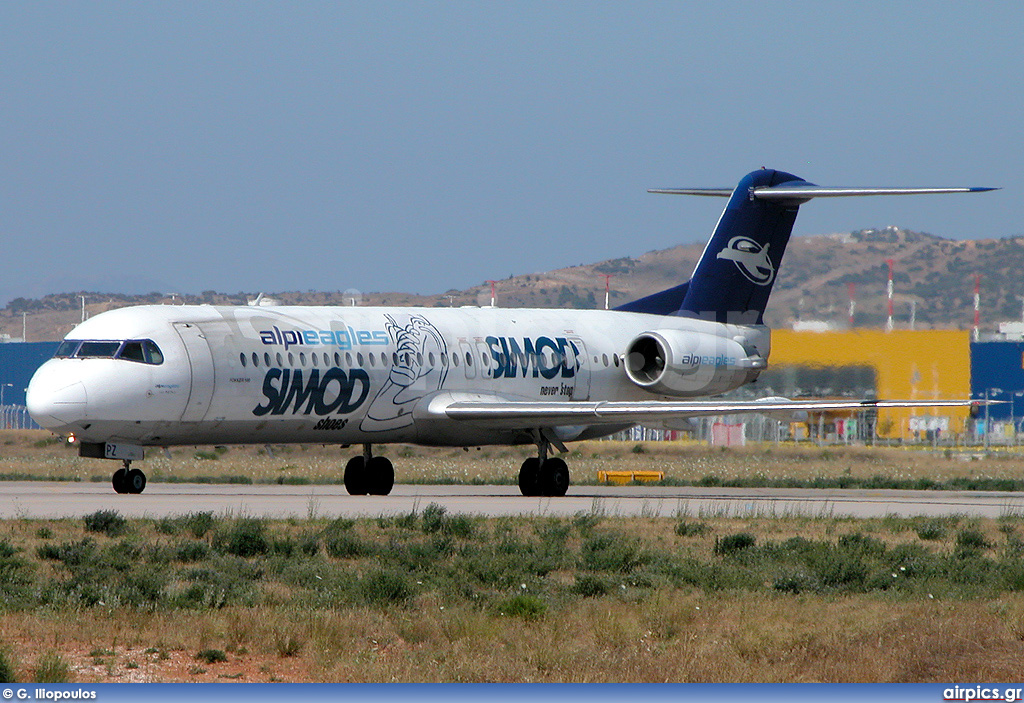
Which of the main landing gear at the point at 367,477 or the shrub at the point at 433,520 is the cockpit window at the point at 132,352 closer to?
the main landing gear at the point at 367,477

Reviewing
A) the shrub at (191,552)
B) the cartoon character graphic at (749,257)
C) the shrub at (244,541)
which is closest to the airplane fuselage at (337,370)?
the cartoon character graphic at (749,257)

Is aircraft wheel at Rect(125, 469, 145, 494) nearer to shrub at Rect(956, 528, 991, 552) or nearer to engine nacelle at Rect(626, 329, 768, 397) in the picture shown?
engine nacelle at Rect(626, 329, 768, 397)

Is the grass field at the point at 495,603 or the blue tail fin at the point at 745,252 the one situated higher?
the blue tail fin at the point at 745,252

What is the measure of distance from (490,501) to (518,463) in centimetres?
2253

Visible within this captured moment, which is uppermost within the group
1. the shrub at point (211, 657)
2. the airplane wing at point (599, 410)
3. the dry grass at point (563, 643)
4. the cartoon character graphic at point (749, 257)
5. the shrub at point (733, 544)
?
the cartoon character graphic at point (749, 257)

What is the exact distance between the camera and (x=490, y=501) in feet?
91.7

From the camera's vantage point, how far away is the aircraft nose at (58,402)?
78.5 ft

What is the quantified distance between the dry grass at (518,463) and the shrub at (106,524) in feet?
60.2

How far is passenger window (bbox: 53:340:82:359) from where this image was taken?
25.2m

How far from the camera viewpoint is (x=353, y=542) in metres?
17.8

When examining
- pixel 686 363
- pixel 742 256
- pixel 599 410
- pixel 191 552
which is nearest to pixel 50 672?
pixel 191 552

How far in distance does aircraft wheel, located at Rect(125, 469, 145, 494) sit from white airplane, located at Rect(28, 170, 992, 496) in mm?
44

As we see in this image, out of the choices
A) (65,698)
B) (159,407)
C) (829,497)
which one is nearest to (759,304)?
(829,497)

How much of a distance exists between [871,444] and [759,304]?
2902cm
